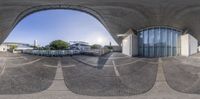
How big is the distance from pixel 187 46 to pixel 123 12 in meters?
8.31

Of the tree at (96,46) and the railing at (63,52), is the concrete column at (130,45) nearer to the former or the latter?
the railing at (63,52)

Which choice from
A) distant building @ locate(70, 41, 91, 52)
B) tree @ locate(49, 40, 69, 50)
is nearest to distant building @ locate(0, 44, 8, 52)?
tree @ locate(49, 40, 69, 50)

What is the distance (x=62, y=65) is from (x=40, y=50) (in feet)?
9.10

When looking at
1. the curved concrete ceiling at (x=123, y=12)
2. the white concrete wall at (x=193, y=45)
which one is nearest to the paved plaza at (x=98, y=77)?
the white concrete wall at (x=193, y=45)

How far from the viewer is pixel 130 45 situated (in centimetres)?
2534

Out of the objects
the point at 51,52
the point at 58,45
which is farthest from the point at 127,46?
the point at 51,52

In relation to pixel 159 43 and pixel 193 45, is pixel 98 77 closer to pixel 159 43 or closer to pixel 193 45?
pixel 159 43

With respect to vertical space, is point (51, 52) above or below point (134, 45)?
below

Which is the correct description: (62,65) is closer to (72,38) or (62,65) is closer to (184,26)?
(72,38)

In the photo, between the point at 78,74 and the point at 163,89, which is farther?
the point at 78,74

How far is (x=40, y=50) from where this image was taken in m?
21.7

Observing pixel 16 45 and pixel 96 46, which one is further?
pixel 16 45

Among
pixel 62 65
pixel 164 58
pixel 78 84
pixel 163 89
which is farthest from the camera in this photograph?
pixel 164 58

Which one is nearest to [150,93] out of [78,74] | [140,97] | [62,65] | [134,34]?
[140,97]
